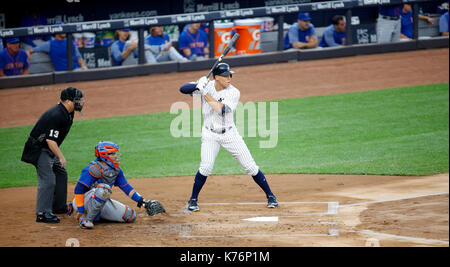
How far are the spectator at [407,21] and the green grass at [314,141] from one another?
333cm

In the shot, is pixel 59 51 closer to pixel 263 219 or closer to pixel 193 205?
pixel 193 205

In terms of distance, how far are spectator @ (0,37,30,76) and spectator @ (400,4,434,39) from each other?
9324mm

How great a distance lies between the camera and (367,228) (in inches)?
255

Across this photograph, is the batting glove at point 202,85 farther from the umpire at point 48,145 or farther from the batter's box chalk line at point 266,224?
the batter's box chalk line at point 266,224

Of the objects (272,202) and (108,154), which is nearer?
(108,154)

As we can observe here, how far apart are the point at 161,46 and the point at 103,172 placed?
8.44 meters

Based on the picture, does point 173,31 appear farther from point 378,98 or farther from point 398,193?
point 398,193

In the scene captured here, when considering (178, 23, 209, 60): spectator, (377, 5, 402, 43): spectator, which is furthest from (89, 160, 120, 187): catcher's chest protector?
(377, 5, 402, 43): spectator

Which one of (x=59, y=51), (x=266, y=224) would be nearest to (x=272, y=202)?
(x=266, y=224)

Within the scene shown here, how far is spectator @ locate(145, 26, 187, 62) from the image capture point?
14.7 meters

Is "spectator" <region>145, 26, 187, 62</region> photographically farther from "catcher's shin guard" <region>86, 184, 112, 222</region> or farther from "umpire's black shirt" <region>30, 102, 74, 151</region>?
"catcher's shin guard" <region>86, 184, 112, 222</region>

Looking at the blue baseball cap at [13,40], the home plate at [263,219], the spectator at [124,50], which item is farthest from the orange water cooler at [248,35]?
the home plate at [263,219]

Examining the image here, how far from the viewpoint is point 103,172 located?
270 inches

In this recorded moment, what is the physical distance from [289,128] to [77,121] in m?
4.18
